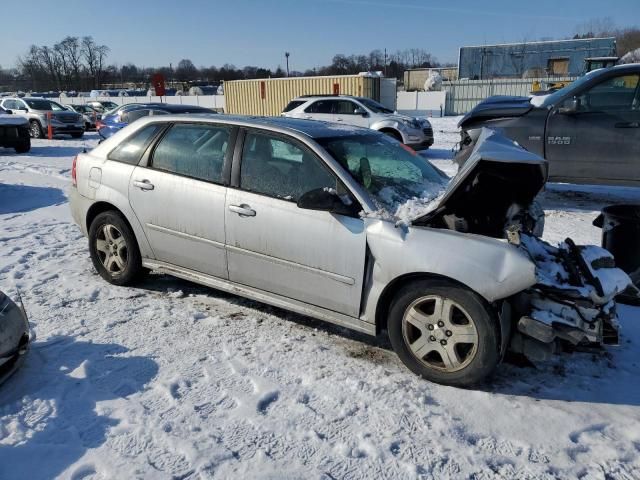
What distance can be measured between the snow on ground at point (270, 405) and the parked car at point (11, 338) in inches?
4.8

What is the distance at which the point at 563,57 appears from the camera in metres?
48.1

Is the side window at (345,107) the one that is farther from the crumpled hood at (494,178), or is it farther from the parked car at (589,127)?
the crumpled hood at (494,178)

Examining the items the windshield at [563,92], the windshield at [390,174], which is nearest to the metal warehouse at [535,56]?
the windshield at [563,92]

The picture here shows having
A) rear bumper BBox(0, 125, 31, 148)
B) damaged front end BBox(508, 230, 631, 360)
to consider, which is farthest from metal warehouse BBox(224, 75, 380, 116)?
damaged front end BBox(508, 230, 631, 360)

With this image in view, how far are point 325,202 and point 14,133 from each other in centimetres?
1459

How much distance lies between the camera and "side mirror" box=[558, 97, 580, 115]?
24.4 ft

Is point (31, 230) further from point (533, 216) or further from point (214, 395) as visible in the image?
point (533, 216)

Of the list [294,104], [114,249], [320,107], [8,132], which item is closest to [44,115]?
[8,132]

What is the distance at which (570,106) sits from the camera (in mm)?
7473

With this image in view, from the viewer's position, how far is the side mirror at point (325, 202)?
11.3 ft

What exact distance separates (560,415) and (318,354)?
157cm

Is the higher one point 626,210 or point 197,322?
point 626,210

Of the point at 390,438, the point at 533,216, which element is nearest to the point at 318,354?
the point at 390,438

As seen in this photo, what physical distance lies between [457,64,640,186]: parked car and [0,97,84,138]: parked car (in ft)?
59.2
